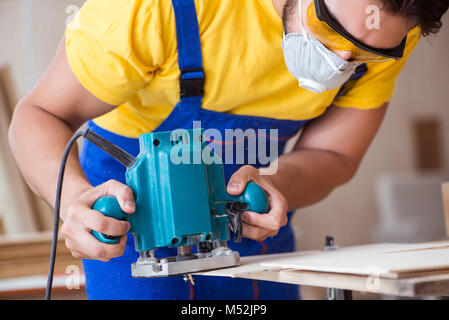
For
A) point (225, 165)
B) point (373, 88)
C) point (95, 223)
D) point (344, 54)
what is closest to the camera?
point (95, 223)

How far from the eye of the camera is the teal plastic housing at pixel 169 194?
906mm

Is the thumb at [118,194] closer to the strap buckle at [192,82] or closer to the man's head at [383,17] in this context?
the strap buckle at [192,82]

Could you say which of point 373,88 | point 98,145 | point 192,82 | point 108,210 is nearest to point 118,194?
point 108,210

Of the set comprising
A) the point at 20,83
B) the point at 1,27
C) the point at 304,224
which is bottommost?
the point at 304,224

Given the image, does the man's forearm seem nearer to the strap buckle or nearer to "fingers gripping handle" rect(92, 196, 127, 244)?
the strap buckle

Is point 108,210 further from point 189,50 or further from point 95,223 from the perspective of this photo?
point 189,50

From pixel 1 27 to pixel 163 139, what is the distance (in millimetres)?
2552

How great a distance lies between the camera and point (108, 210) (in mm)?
876

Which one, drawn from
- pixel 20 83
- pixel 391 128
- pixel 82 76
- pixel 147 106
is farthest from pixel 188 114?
pixel 391 128

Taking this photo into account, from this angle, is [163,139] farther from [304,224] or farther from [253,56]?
[304,224]

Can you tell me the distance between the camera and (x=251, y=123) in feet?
4.22

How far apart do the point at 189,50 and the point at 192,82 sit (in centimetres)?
7

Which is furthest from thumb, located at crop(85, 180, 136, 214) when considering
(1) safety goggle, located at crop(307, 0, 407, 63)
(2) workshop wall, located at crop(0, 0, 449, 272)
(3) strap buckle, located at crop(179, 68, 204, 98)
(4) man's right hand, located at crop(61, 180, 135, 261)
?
(2) workshop wall, located at crop(0, 0, 449, 272)

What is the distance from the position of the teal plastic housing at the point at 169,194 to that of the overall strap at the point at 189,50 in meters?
0.23
